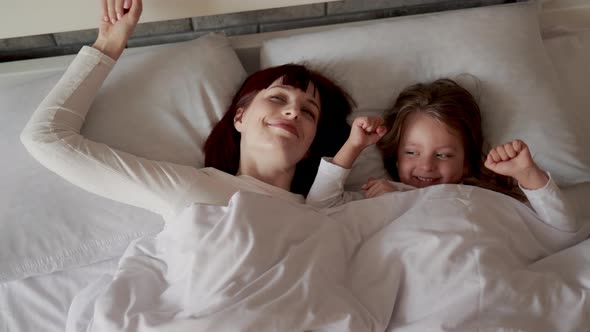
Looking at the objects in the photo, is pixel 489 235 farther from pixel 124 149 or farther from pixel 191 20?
pixel 191 20

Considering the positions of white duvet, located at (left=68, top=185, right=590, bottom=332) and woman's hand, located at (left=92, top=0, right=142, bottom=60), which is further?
woman's hand, located at (left=92, top=0, right=142, bottom=60)

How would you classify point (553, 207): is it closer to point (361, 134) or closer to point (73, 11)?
point (361, 134)

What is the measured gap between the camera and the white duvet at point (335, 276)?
0.79 meters

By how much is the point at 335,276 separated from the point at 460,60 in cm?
65

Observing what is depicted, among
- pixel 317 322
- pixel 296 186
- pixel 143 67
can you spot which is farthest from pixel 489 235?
pixel 143 67

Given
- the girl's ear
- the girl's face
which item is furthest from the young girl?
the girl's ear

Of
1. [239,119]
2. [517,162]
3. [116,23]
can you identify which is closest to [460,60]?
[517,162]

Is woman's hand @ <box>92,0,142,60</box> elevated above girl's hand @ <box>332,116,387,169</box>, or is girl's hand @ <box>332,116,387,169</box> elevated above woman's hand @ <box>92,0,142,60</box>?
woman's hand @ <box>92,0,142,60</box>

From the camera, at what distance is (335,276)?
2.85ft

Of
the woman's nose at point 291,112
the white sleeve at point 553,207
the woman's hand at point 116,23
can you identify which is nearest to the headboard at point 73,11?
the woman's hand at point 116,23

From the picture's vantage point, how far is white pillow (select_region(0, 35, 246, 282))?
101cm

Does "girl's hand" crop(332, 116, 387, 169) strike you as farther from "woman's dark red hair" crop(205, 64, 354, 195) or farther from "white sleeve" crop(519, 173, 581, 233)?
"white sleeve" crop(519, 173, 581, 233)

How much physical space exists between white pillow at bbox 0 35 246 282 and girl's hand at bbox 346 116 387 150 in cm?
35

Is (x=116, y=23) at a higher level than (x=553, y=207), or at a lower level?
higher
